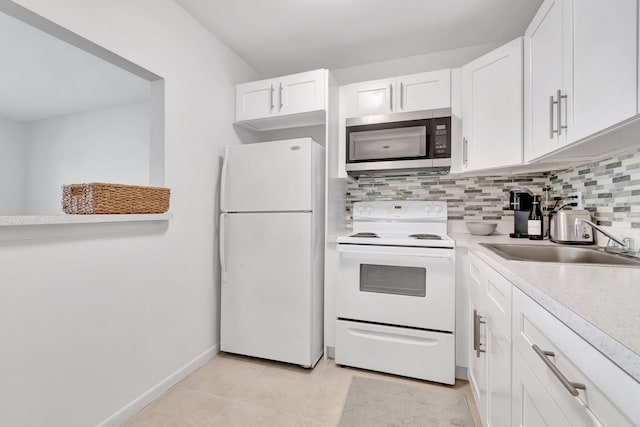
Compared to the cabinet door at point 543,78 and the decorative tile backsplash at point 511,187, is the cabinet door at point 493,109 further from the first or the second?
the decorative tile backsplash at point 511,187

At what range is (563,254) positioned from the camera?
4.74 feet

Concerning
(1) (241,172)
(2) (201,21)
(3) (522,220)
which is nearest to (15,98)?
(2) (201,21)

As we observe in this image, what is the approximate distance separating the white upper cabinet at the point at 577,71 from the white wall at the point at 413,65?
758 millimetres

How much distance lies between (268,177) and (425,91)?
1.36 m

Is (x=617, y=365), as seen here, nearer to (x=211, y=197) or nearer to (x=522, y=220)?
(x=522, y=220)

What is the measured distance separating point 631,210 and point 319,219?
1.67 meters

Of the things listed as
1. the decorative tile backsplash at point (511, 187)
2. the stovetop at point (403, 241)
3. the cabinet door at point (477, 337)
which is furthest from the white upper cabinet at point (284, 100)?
the cabinet door at point (477, 337)

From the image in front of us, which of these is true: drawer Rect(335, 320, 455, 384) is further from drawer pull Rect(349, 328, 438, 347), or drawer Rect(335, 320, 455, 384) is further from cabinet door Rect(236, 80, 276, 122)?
cabinet door Rect(236, 80, 276, 122)

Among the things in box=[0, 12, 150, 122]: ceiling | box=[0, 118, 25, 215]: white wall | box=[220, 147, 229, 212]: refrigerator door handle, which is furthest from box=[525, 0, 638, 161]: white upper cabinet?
box=[0, 118, 25, 215]: white wall

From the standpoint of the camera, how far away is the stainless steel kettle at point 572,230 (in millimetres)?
1540

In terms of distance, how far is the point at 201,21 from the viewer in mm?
2039

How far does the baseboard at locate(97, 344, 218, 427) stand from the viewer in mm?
1488

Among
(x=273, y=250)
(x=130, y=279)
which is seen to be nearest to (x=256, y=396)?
(x=273, y=250)

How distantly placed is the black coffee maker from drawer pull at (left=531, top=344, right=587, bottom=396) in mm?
1557
